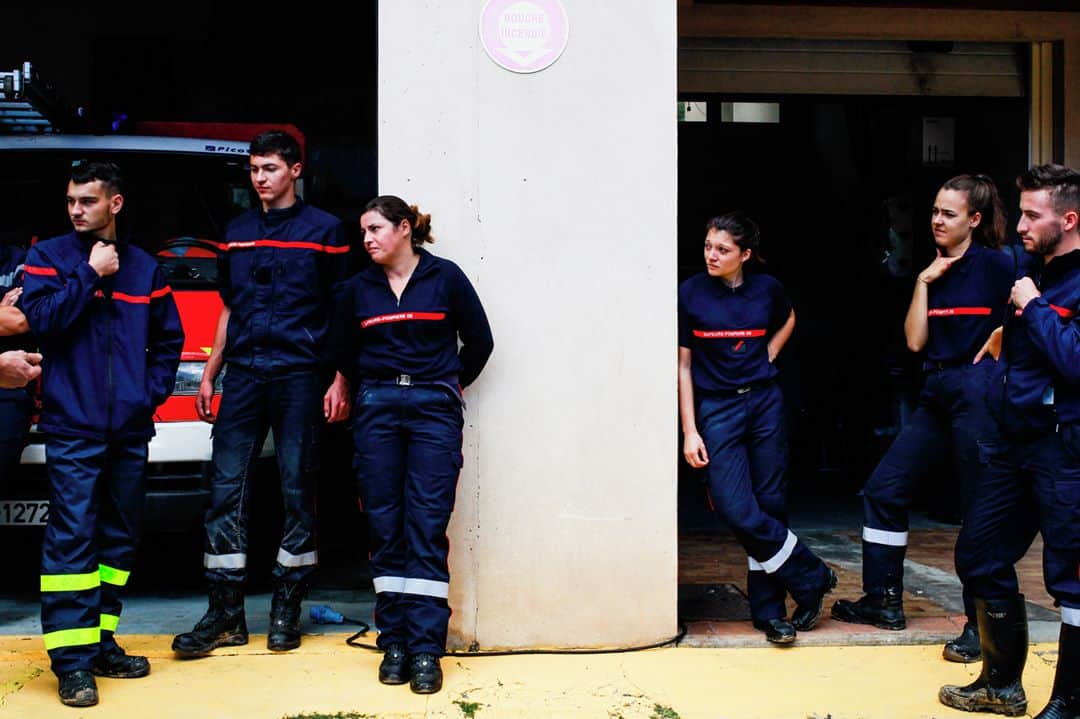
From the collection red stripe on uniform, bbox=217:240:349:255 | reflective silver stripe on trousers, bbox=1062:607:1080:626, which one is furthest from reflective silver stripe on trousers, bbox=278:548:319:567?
reflective silver stripe on trousers, bbox=1062:607:1080:626

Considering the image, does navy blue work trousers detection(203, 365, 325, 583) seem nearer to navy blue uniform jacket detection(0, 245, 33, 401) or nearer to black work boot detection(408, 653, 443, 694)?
black work boot detection(408, 653, 443, 694)

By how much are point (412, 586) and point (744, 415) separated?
1789 millimetres

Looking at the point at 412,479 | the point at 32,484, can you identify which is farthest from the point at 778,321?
the point at 32,484

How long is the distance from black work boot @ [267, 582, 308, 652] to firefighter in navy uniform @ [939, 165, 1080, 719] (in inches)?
112

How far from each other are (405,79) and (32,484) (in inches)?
107

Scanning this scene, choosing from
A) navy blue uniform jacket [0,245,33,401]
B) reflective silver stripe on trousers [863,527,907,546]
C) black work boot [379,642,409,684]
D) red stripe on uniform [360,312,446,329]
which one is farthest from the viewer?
navy blue uniform jacket [0,245,33,401]

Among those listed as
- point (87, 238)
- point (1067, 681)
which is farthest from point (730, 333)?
point (87, 238)

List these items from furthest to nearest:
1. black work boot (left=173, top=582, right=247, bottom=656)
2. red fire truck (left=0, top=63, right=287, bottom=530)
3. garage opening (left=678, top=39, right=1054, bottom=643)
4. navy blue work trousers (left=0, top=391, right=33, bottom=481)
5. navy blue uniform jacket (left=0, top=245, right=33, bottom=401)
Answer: garage opening (left=678, top=39, right=1054, bottom=643) < red fire truck (left=0, top=63, right=287, bottom=530) < navy blue uniform jacket (left=0, top=245, right=33, bottom=401) < navy blue work trousers (left=0, top=391, right=33, bottom=481) < black work boot (left=173, top=582, right=247, bottom=656)

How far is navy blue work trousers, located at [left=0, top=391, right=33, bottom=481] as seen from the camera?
5.88 m

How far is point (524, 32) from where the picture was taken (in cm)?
562

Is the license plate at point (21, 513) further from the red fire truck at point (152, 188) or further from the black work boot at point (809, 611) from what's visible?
the black work boot at point (809, 611)

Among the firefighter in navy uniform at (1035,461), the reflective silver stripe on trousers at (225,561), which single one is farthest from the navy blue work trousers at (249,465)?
Answer: the firefighter in navy uniform at (1035,461)

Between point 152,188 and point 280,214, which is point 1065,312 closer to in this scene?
point 280,214

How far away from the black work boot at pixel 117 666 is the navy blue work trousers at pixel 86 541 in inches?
1.5
